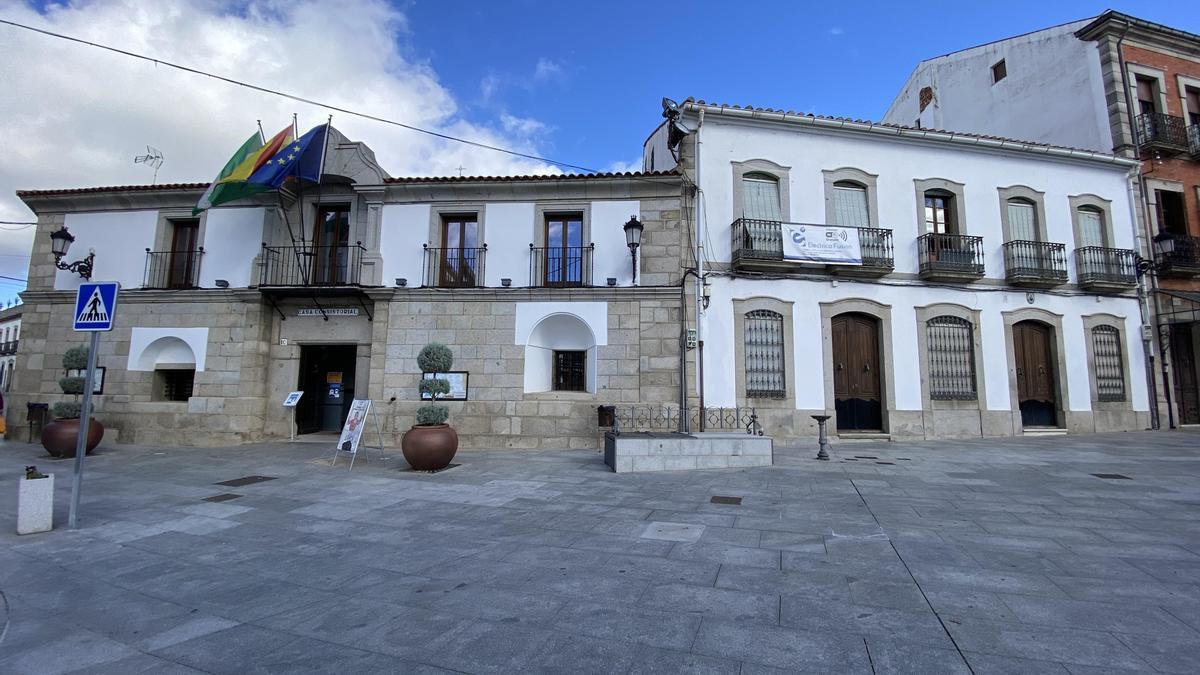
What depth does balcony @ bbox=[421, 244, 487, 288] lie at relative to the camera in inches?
475

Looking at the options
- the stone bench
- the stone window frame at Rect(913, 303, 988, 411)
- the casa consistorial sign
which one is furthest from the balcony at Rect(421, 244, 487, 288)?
the stone window frame at Rect(913, 303, 988, 411)

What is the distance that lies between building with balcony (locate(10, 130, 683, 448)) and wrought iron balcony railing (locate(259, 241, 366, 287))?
4cm

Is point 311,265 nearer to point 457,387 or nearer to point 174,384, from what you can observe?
point 174,384

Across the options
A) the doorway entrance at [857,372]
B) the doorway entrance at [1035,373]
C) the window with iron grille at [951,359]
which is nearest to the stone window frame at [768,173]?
the doorway entrance at [857,372]

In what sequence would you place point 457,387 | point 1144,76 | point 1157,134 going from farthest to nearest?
1. point 1144,76
2. point 1157,134
3. point 457,387

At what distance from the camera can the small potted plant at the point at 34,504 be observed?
519cm

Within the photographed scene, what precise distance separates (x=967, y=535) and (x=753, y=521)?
77.7 inches

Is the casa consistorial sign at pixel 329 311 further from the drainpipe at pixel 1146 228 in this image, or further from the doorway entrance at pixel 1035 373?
the drainpipe at pixel 1146 228

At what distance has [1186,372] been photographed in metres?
14.6

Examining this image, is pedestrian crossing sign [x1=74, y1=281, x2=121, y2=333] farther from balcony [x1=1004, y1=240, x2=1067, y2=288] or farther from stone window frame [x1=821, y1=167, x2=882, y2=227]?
balcony [x1=1004, y1=240, x2=1067, y2=288]

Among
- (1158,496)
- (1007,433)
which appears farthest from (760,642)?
(1007,433)

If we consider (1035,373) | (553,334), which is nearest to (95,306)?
(553,334)

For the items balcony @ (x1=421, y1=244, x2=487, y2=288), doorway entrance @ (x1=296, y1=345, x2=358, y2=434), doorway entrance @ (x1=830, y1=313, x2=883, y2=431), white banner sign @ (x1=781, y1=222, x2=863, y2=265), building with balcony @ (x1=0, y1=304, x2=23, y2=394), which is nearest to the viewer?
balcony @ (x1=421, y1=244, x2=487, y2=288)

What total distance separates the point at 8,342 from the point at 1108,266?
233 ft
